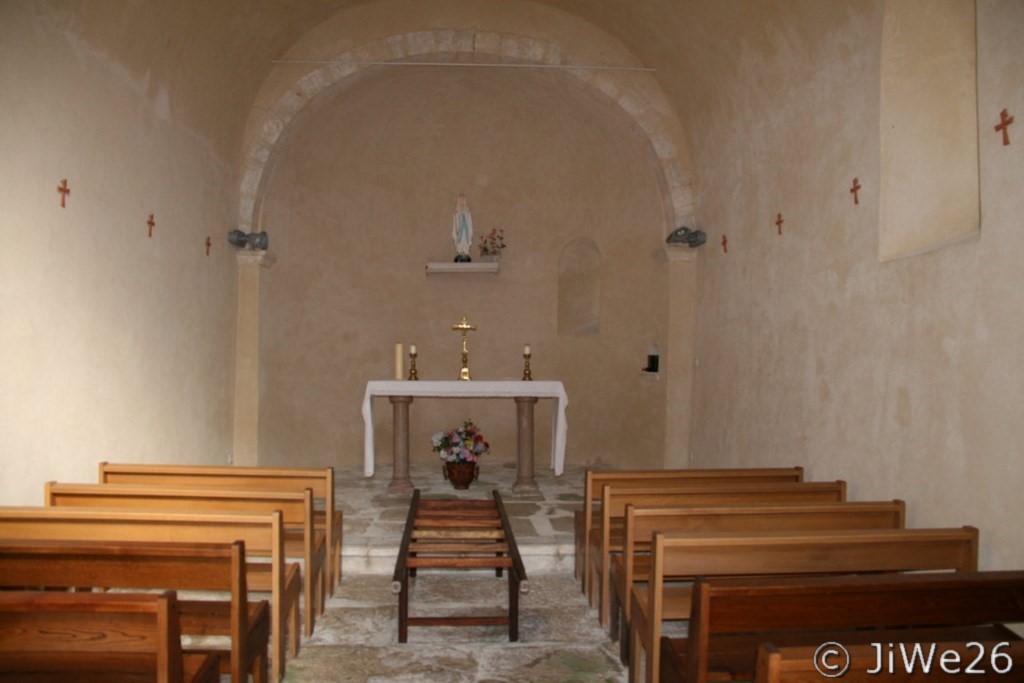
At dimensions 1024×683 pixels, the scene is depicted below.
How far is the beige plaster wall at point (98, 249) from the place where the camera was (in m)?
4.26

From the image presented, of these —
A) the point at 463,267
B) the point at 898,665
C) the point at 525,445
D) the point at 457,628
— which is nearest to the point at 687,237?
the point at 463,267

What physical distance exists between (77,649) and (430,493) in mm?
5188

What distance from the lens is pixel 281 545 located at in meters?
3.43

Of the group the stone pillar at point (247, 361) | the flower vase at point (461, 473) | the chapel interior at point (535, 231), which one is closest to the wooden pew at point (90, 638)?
the chapel interior at point (535, 231)

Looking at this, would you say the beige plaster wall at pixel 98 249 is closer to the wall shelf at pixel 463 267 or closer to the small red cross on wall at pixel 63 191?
the small red cross on wall at pixel 63 191

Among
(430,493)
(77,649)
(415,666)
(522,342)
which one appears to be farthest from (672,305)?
(77,649)

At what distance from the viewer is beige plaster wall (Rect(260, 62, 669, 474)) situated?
360 inches

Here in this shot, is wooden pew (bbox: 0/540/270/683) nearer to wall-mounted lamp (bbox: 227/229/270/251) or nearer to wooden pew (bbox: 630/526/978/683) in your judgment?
wooden pew (bbox: 630/526/978/683)

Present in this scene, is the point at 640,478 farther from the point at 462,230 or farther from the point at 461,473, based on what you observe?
the point at 462,230

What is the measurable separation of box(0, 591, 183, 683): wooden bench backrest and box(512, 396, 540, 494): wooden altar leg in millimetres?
5240

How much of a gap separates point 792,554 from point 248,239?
6692 millimetres

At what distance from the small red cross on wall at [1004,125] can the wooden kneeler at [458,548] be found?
9.93ft

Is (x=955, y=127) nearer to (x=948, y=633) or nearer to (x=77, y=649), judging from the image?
(x=948, y=633)

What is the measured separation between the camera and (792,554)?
3.05m
